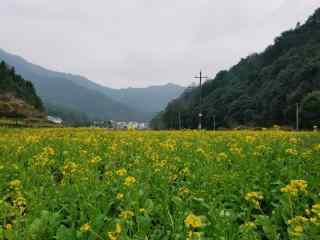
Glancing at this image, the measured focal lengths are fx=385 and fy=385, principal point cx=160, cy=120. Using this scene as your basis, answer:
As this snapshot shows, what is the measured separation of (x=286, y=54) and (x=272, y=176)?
5448cm

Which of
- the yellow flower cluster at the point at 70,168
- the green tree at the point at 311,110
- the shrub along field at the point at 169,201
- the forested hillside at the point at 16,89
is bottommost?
the shrub along field at the point at 169,201

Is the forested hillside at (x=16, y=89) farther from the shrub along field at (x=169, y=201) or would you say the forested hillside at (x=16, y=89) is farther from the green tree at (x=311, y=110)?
the shrub along field at (x=169, y=201)

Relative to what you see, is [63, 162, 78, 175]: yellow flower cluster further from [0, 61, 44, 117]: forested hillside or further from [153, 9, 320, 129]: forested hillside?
[0, 61, 44, 117]: forested hillside

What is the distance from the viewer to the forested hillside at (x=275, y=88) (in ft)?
146

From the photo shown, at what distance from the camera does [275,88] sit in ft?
161

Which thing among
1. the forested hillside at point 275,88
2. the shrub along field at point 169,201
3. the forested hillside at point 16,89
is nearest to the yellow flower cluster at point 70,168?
the shrub along field at point 169,201

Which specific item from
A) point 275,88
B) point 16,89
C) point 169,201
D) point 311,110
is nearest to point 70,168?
point 169,201

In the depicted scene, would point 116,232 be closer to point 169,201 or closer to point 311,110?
point 169,201

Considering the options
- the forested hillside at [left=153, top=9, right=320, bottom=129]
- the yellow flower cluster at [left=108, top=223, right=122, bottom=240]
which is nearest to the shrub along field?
the yellow flower cluster at [left=108, top=223, right=122, bottom=240]

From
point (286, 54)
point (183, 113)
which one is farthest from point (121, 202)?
point (183, 113)

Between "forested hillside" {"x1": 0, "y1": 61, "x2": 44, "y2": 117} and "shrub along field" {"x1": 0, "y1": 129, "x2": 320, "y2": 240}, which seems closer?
"shrub along field" {"x1": 0, "y1": 129, "x2": 320, "y2": 240}

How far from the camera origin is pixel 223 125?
55.9 meters

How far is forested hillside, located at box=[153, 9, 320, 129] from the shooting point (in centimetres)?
4453

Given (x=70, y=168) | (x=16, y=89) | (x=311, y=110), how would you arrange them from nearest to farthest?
(x=70, y=168) < (x=311, y=110) < (x=16, y=89)
